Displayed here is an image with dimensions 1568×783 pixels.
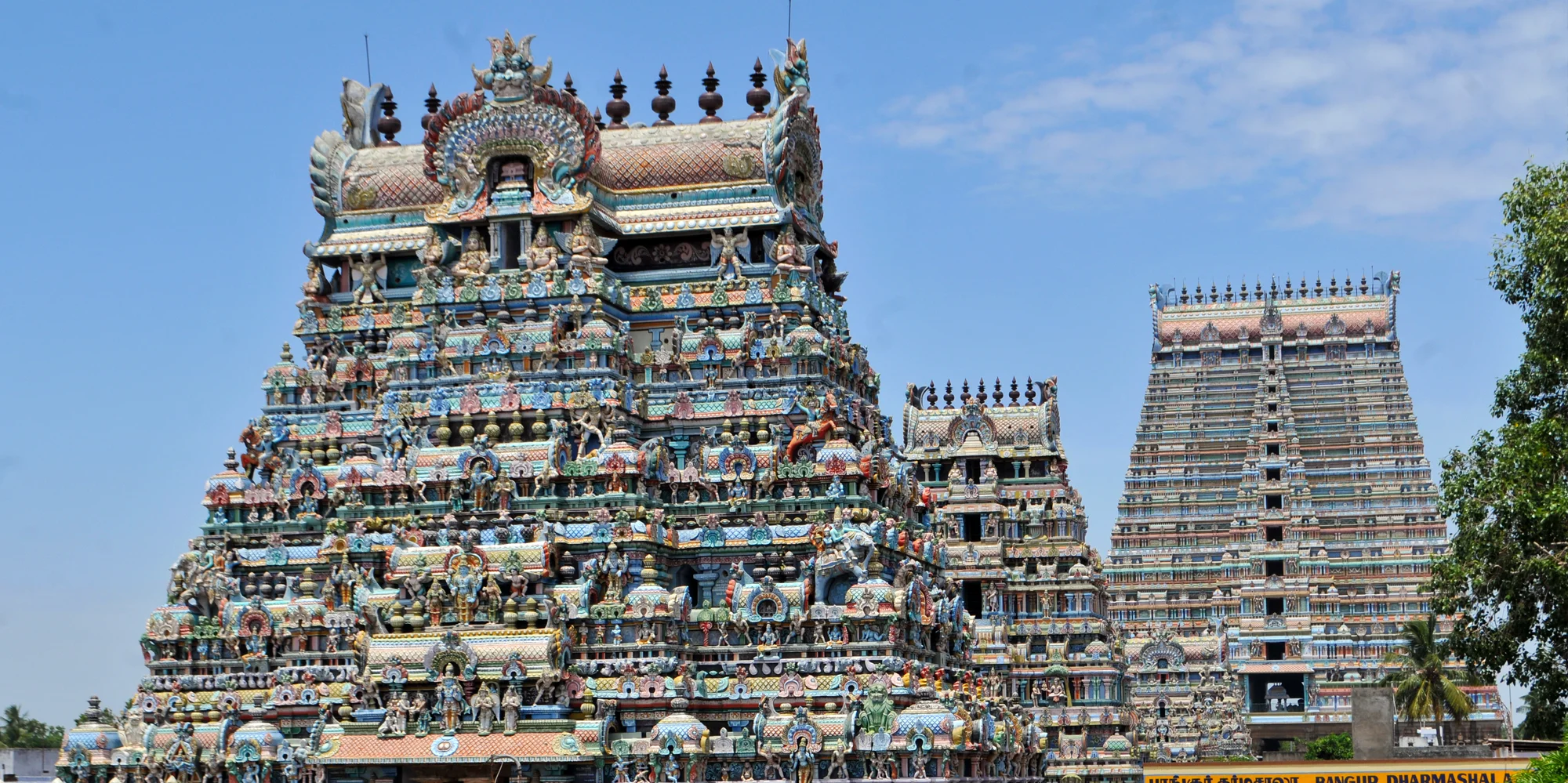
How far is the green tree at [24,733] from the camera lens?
345 feet

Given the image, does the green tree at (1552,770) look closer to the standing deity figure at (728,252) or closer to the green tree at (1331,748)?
the standing deity figure at (728,252)

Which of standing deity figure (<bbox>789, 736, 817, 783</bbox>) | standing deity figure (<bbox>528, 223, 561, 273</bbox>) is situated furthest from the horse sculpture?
standing deity figure (<bbox>528, 223, 561, 273</bbox>)

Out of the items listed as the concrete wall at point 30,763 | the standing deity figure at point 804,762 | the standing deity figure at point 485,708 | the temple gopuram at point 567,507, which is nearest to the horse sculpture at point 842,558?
the temple gopuram at point 567,507

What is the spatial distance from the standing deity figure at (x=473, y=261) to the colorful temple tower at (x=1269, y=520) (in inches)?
1867

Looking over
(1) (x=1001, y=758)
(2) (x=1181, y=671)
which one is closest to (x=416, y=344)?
(1) (x=1001, y=758)

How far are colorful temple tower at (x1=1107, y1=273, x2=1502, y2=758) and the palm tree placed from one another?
7267mm

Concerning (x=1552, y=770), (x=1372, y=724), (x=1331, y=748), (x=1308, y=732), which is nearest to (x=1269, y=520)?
(x=1308, y=732)

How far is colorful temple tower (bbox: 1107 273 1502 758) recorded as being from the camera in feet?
364

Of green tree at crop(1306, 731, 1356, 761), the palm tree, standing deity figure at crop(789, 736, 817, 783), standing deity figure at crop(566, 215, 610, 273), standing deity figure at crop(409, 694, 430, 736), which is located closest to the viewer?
standing deity figure at crop(789, 736, 817, 783)

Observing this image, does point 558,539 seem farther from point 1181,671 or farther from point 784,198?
point 1181,671

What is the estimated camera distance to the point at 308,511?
197ft

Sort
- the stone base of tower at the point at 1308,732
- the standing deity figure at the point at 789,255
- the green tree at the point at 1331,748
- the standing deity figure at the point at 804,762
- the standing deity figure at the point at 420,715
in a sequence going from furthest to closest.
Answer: the green tree at the point at 1331,748, the stone base of tower at the point at 1308,732, the standing deity figure at the point at 789,255, the standing deity figure at the point at 420,715, the standing deity figure at the point at 804,762

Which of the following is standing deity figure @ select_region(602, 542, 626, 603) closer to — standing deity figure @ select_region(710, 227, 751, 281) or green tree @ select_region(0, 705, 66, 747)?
standing deity figure @ select_region(710, 227, 751, 281)

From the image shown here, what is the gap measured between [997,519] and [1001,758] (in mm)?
24591
